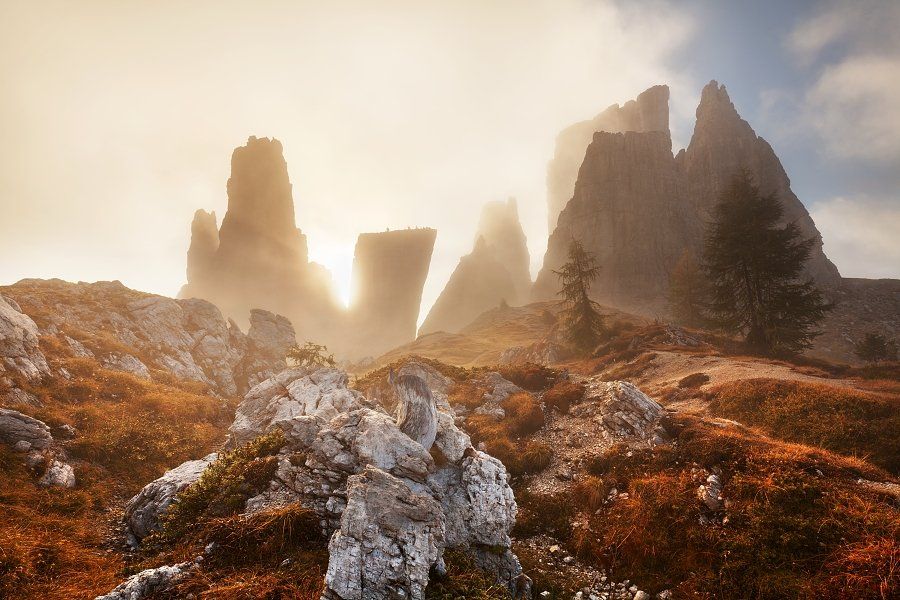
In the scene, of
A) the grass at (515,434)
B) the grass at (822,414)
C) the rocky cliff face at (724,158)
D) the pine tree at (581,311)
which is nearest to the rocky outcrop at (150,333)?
the grass at (515,434)

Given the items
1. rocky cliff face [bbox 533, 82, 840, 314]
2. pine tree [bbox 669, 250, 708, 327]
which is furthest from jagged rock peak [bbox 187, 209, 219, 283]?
pine tree [bbox 669, 250, 708, 327]

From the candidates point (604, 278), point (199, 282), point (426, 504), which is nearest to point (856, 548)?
point (426, 504)

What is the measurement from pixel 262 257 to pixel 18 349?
112 meters

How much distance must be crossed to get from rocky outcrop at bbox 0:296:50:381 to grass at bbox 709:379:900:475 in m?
36.4

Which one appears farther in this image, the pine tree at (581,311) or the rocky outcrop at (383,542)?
the pine tree at (581,311)

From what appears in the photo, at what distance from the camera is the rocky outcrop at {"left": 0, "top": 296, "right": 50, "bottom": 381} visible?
736 inches

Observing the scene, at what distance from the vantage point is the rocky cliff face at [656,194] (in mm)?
86438

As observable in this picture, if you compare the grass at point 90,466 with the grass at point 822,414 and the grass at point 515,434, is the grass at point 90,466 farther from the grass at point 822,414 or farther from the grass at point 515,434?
the grass at point 822,414

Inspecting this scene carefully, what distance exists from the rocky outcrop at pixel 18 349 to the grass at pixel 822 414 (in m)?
36.4

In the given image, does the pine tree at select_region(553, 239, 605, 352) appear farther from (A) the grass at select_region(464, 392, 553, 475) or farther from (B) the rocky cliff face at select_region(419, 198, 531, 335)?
(B) the rocky cliff face at select_region(419, 198, 531, 335)

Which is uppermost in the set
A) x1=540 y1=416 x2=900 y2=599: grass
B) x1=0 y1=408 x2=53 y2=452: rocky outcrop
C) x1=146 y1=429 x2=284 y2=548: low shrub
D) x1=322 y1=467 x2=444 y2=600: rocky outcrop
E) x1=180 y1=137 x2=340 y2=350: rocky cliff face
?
x1=180 y1=137 x2=340 y2=350: rocky cliff face

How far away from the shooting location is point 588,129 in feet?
505

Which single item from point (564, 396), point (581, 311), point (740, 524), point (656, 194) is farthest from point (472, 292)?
point (740, 524)

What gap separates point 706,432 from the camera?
13.5 meters
